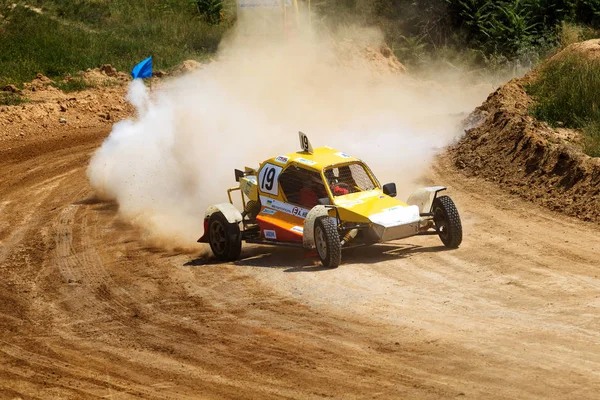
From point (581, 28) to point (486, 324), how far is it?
23522 mm

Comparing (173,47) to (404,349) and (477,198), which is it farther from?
(404,349)

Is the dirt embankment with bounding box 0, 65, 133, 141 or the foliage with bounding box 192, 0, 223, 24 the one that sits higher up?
the foliage with bounding box 192, 0, 223, 24

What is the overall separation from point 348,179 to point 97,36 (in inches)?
951

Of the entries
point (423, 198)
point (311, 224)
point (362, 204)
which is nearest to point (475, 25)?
point (423, 198)

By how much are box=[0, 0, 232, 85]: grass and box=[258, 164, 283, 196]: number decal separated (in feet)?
60.1

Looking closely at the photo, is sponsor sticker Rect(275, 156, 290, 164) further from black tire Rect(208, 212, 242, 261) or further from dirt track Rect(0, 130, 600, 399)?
dirt track Rect(0, 130, 600, 399)

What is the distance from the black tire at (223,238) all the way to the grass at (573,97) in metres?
8.80

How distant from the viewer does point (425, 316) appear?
41.6 feet

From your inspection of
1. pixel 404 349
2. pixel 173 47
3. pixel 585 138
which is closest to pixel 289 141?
pixel 585 138

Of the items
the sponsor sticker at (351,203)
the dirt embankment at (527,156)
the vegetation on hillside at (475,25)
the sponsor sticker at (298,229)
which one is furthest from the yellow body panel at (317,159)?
the vegetation on hillside at (475,25)

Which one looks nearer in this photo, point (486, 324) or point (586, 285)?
point (486, 324)

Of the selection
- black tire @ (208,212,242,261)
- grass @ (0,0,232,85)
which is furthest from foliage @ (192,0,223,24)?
black tire @ (208,212,242,261)

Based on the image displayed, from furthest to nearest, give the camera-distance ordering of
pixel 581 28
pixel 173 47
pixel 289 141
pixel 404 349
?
1. pixel 173 47
2. pixel 581 28
3. pixel 289 141
4. pixel 404 349

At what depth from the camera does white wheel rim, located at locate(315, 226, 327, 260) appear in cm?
1520
